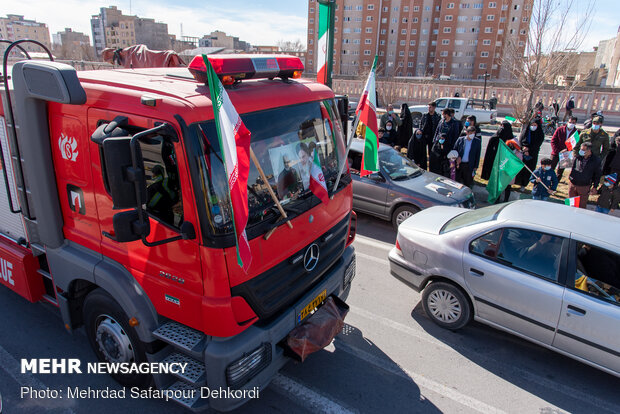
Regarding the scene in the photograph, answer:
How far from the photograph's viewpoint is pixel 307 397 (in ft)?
12.1

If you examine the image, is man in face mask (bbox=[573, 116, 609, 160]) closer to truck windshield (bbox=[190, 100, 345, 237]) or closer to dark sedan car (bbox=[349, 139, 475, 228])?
dark sedan car (bbox=[349, 139, 475, 228])

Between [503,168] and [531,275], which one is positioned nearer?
[531,275]

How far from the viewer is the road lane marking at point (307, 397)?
3.56m

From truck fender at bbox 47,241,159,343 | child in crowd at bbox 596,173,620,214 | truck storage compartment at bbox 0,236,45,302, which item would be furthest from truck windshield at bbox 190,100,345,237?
child in crowd at bbox 596,173,620,214

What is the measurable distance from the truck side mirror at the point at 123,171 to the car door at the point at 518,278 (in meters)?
3.61

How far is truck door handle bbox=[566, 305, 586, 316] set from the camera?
3729 millimetres

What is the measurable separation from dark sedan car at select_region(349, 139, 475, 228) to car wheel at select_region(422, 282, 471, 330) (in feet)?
8.36

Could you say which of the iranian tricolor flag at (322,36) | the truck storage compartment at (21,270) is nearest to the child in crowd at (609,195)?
the iranian tricolor flag at (322,36)

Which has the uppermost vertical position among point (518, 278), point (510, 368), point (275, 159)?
point (275, 159)

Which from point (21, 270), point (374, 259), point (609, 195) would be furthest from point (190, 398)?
point (609, 195)

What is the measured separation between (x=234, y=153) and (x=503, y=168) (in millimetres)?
7116

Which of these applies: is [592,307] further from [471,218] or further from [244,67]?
[244,67]

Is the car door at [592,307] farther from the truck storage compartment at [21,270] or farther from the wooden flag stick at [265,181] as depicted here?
the truck storage compartment at [21,270]

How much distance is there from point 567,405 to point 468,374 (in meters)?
0.90
